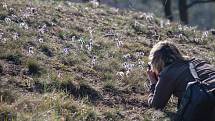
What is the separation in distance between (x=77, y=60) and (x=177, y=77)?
7.87 ft

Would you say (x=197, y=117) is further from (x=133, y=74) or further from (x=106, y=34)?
(x=106, y=34)

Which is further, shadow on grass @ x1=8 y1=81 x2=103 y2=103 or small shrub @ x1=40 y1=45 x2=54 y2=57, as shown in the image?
small shrub @ x1=40 y1=45 x2=54 y2=57

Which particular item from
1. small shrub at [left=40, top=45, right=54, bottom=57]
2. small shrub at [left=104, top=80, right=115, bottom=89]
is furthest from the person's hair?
small shrub at [left=40, top=45, right=54, bottom=57]

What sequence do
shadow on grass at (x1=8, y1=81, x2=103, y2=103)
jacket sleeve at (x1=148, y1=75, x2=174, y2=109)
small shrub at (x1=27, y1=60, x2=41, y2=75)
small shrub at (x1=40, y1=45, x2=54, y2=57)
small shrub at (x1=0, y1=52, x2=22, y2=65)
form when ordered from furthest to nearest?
small shrub at (x1=40, y1=45, x2=54, y2=57) < small shrub at (x1=0, y1=52, x2=22, y2=65) < small shrub at (x1=27, y1=60, x2=41, y2=75) < shadow on grass at (x1=8, y1=81, x2=103, y2=103) < jacket sleeve at (x1=148, y1=75, x2=174, y2=109)

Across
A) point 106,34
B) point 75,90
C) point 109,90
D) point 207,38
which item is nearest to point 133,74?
point 109,90

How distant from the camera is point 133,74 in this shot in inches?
385

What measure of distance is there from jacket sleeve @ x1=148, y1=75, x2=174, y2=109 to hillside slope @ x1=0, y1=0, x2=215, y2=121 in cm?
20

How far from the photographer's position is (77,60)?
32.3ft

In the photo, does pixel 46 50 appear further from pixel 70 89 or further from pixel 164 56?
pixel 164 56

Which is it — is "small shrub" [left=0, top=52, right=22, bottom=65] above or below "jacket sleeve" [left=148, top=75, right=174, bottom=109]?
above

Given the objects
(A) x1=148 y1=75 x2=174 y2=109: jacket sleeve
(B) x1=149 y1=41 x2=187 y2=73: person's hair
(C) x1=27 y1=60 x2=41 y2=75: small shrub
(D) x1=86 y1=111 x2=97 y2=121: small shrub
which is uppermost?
(B) x1=149 y1=41 x2=187 y2=73: person's hair

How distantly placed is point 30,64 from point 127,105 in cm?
154

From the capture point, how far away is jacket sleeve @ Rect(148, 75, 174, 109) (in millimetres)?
7951

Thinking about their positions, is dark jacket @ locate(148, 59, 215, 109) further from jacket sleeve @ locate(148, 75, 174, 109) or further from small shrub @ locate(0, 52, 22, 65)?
small shrub @ locate(0, 52, 22, 65)
